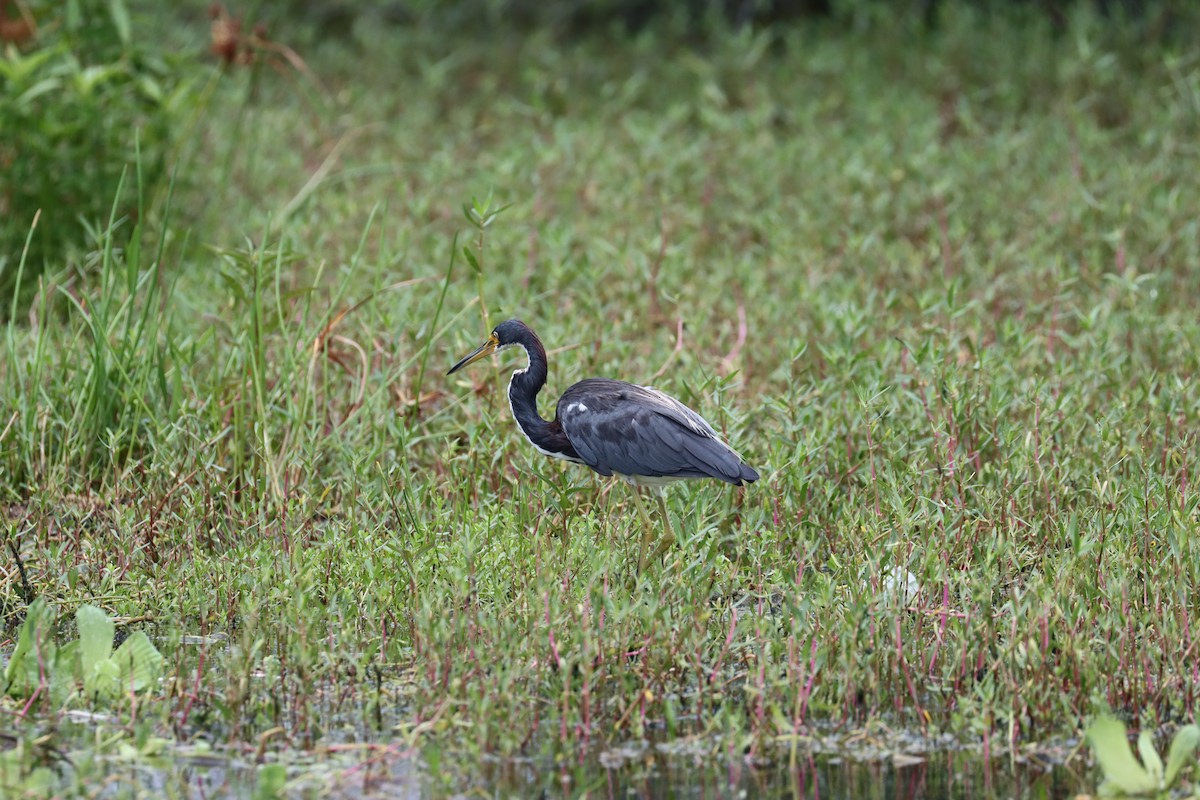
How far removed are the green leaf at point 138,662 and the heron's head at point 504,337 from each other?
1341 millimetres

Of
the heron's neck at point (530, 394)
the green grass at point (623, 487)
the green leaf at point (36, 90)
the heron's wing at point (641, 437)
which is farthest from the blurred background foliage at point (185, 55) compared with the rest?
the heron's wing at point (641, 437)

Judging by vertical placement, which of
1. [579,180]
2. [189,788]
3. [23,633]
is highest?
[579,180]

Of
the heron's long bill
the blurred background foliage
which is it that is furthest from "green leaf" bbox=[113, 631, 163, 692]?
the blurred background foliage

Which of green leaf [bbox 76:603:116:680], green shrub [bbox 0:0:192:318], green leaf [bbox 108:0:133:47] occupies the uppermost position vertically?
green leaf [bbox 108:0:133:47]

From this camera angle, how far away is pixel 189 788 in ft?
12.3

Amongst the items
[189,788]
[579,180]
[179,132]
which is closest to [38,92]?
[179,132]

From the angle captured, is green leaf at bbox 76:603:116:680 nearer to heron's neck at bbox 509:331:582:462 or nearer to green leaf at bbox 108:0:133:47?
heron's neck at bbox 509:331:582:462

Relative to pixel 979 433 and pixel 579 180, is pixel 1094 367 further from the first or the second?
pixel 579 180

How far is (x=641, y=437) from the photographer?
4.72m

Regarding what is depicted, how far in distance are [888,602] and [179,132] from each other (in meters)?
5.87

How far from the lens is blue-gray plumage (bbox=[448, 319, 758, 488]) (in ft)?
15.4

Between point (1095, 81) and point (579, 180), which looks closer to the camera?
point (579, 180)

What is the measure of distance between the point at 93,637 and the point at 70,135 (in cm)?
384

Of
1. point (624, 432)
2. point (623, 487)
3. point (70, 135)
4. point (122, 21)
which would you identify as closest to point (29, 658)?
point (624, 432)
